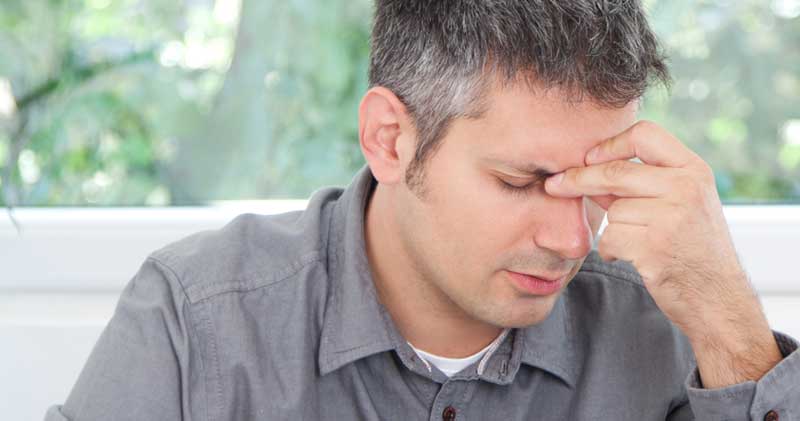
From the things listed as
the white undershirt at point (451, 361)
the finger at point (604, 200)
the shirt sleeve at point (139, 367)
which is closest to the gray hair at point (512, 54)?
the finger at point (604, 200)

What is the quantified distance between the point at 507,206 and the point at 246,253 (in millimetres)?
418

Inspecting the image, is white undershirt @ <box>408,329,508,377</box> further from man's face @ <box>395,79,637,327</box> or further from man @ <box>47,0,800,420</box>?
man's face @ <box>395,79,637,327</box>

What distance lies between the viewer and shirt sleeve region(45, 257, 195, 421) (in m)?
1.35

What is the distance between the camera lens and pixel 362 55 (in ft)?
7.00

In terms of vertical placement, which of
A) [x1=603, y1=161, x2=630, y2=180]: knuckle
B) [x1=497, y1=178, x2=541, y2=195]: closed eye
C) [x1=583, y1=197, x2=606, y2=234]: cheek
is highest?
[x1=603, y1=161, x2=630, y2=180]: knuckle

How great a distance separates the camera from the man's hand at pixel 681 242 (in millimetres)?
1332

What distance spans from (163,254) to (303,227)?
0.21 metres

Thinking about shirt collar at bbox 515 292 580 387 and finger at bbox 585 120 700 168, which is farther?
shirt collar at bbox 515 292 580 387

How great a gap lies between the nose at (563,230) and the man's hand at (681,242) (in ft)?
0.10

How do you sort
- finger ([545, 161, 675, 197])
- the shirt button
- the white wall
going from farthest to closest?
1. the white wall
2. the shirt button
3. finger ([545, 161, 675, 197])

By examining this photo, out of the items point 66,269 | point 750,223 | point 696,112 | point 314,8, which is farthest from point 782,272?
point 66,269

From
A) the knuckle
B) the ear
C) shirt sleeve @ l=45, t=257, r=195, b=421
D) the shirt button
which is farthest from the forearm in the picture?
shirt sleeve @ l=45, t=257, r=195, b=421

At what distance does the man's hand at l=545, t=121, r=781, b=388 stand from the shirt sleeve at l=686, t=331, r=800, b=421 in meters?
0.02

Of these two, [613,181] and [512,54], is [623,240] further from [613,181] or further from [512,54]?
→ [512,54]
